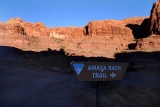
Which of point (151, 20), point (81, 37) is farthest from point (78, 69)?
point (81, 37)

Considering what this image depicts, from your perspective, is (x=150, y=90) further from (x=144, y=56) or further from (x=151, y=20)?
(x=151, y=20)

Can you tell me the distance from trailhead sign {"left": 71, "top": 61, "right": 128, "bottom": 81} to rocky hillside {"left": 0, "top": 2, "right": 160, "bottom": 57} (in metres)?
51.3

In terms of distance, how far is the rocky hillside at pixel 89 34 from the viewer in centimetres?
6644

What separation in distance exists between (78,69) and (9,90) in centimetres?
709

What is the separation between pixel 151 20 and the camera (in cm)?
6906

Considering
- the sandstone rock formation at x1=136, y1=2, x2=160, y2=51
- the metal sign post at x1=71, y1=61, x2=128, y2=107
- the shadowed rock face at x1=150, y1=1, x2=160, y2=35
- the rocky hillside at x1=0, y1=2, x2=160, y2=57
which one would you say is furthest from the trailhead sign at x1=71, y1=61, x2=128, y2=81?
the shadowed rock face at x1=150, y1=1, x2=160, y2=35

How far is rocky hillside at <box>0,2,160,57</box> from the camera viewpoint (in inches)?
2616

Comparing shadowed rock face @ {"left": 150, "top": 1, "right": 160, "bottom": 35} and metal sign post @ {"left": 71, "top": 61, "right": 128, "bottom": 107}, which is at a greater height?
shadowed rock face @ {"left": 150, "top": 1, "right": 160, "bottom": 35}

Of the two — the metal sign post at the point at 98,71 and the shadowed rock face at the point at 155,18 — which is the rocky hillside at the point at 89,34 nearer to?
the shadowed rock face at the point at 155,18

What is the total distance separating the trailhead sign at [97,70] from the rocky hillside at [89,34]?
2021 inches

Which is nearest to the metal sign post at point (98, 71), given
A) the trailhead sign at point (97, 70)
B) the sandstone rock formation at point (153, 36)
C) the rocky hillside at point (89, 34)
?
the trailhead sign at point (97, 70)

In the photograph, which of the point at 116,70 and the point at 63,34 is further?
the point at 63,34

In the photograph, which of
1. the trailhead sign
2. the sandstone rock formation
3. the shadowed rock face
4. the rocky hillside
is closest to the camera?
the trailhead sign

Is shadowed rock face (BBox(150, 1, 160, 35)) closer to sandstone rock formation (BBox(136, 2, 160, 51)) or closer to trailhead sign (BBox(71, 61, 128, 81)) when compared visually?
sandstone rock formation (BBox(136, 2, 160, 51))
